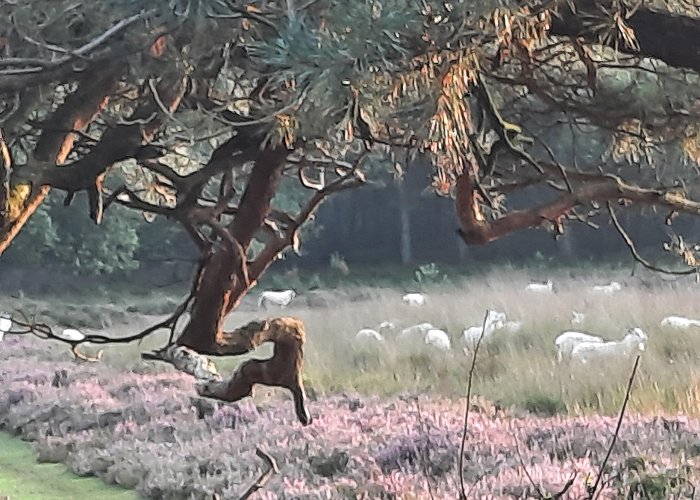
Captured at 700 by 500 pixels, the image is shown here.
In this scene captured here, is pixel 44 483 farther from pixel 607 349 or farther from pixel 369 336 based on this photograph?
pixel 369 336

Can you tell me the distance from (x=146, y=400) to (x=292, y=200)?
801 cm

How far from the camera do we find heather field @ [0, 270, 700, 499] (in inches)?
181

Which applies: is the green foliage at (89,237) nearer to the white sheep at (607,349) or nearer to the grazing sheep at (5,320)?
the grazing sheep at (5,320)

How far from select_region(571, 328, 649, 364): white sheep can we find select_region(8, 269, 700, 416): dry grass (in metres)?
0.10

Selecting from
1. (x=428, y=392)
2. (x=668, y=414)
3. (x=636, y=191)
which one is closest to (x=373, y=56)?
(x=636, y=191)

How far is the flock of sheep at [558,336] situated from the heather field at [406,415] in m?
0.10

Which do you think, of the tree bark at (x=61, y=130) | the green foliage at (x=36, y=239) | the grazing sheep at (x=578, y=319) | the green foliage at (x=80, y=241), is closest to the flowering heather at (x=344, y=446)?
the tree bark at (x=61, y=130)

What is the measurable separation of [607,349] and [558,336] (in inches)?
40.5

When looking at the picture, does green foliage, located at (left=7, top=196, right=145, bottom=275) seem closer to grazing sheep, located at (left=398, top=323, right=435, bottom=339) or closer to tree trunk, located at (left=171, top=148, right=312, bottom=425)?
grazing sheep, located at (left=398, top=323, right=435, bottom=339)

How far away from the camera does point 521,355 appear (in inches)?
294

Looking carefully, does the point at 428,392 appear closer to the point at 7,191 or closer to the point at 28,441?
the point at 28,441

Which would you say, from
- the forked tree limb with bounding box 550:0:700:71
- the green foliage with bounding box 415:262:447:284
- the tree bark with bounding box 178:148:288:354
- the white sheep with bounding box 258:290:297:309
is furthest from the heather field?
the green foliage with bounding box 415:262:447:284

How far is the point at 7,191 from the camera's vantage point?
2.30 metres

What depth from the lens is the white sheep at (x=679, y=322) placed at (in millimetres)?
7445
